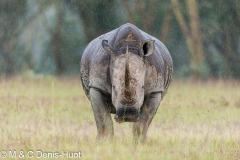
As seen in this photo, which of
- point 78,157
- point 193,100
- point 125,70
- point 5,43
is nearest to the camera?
point 78,157

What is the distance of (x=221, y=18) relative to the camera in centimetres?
2591

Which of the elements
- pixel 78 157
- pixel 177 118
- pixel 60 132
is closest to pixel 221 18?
pixel 177 118

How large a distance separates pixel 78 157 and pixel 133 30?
207 cm

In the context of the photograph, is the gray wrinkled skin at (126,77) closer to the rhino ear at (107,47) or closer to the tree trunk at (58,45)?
the rhino ear at (107,47)

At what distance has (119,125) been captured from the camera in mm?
11320

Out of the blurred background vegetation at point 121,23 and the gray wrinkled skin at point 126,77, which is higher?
the blurred background vegetation at point 121,23

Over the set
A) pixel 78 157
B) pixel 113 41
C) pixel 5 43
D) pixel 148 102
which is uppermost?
pixel 5 43

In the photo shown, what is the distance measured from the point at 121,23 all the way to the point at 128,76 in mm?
19333

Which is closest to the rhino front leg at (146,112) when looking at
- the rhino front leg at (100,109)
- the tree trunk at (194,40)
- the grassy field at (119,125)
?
the grassy field at (119,125)

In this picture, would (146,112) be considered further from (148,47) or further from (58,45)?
(58,45)

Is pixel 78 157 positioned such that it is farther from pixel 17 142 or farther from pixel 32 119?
pixel 32 119

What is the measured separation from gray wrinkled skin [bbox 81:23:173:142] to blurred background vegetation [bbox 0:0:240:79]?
12.7 m

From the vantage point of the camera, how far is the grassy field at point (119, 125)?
7.97 metres

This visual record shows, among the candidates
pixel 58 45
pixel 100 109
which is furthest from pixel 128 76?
pixel 58 45
